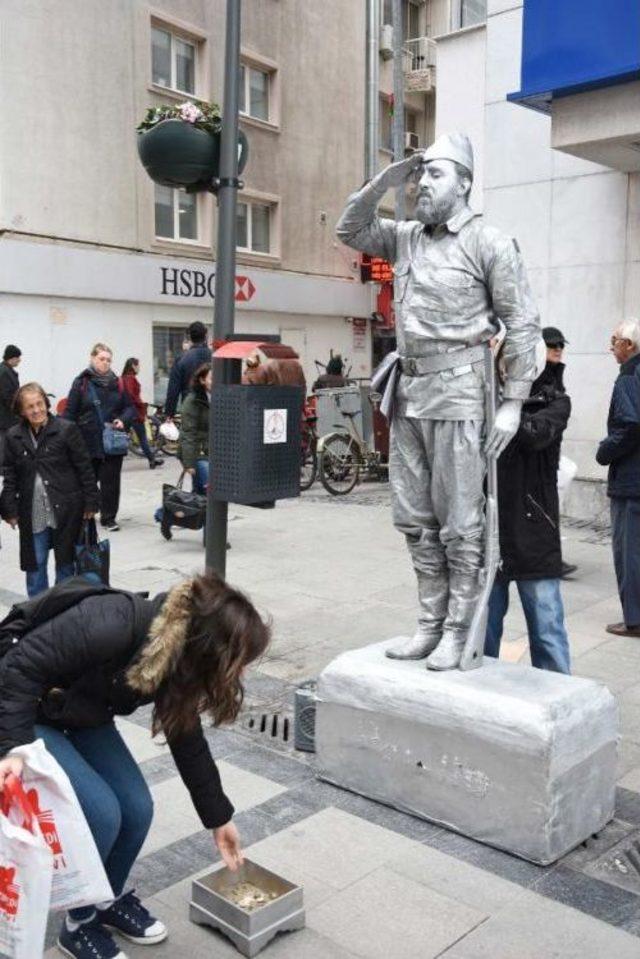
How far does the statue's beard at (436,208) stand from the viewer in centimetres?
359

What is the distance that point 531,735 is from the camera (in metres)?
3.23

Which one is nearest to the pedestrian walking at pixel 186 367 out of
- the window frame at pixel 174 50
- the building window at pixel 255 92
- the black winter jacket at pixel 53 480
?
the black winter jacket at pixel 53 480

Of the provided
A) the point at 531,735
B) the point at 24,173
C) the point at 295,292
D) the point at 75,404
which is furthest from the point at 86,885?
the point at 295,292

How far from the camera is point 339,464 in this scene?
39.3ft

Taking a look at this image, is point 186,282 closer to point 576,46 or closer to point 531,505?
point 576,46

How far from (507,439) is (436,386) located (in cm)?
33

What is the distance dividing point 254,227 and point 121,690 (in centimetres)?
1866

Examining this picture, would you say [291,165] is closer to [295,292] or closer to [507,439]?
[295,292]

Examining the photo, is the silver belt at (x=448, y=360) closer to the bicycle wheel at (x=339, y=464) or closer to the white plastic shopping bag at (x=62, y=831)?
the white plastic shopping bag at (x=62, y=831)

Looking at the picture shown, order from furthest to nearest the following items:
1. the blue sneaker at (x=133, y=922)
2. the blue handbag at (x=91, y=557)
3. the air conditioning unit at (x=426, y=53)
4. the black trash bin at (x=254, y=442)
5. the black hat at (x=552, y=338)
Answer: the air conditioning unit at (x=426, y=53)
the blue handbag at (x=91, y=557)
the black hat at (x=552, y=338)
the black trash bin at (x=254, y=442)
the blue sneaker at (x=133, y=922)

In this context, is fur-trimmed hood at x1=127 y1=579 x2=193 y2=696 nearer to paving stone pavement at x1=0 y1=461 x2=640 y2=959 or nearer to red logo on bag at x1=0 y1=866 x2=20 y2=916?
A: red logo on bag at x1=0 y1=866 x2=20 y2=916

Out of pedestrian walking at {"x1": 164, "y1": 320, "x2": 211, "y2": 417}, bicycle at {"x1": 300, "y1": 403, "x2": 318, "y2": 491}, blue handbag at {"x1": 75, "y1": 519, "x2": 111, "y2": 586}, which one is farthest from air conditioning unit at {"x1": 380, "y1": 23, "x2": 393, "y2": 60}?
blue handbag at {"x1": 75, "y1": 519, "x2": 111, "y2": 586}

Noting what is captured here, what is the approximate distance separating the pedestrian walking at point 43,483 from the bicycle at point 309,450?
6148 mm

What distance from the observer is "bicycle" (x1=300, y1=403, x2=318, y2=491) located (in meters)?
12.2
